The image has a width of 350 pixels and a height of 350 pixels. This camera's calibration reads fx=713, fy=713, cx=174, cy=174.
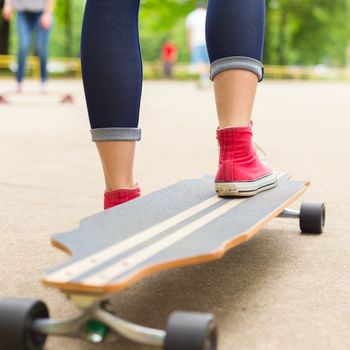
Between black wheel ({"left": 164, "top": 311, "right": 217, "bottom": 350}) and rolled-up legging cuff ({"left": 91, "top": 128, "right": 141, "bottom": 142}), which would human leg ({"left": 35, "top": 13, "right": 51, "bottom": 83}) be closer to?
rolled-up legging cuff ({"left": 91, "top": 128, "right": 141, "bottom": 142})

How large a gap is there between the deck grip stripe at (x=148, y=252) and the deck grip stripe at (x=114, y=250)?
0.03 metres

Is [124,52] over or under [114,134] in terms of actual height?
over

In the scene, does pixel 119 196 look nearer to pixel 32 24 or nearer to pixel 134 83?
pixel 134 83

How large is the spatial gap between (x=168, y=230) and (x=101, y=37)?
573 millimetres

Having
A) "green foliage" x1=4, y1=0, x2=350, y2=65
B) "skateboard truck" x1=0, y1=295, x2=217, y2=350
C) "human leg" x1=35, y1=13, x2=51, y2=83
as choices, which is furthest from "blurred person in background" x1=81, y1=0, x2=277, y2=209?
"green foliage" x1=4, y1=0, x2=350, y2=65

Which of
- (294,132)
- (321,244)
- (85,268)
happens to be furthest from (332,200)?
(294,132)

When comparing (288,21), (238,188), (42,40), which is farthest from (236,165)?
(288,21)

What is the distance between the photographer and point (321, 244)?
2.05 m

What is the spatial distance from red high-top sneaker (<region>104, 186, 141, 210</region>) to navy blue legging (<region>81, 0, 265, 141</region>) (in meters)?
0.14

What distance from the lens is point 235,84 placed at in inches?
72.2

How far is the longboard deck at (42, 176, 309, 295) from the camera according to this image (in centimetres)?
115

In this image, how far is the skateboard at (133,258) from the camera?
1.12 m

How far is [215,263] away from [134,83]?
505 mm

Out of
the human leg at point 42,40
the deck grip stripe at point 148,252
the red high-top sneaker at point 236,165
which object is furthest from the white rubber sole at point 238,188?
the human leg at point 42,40
